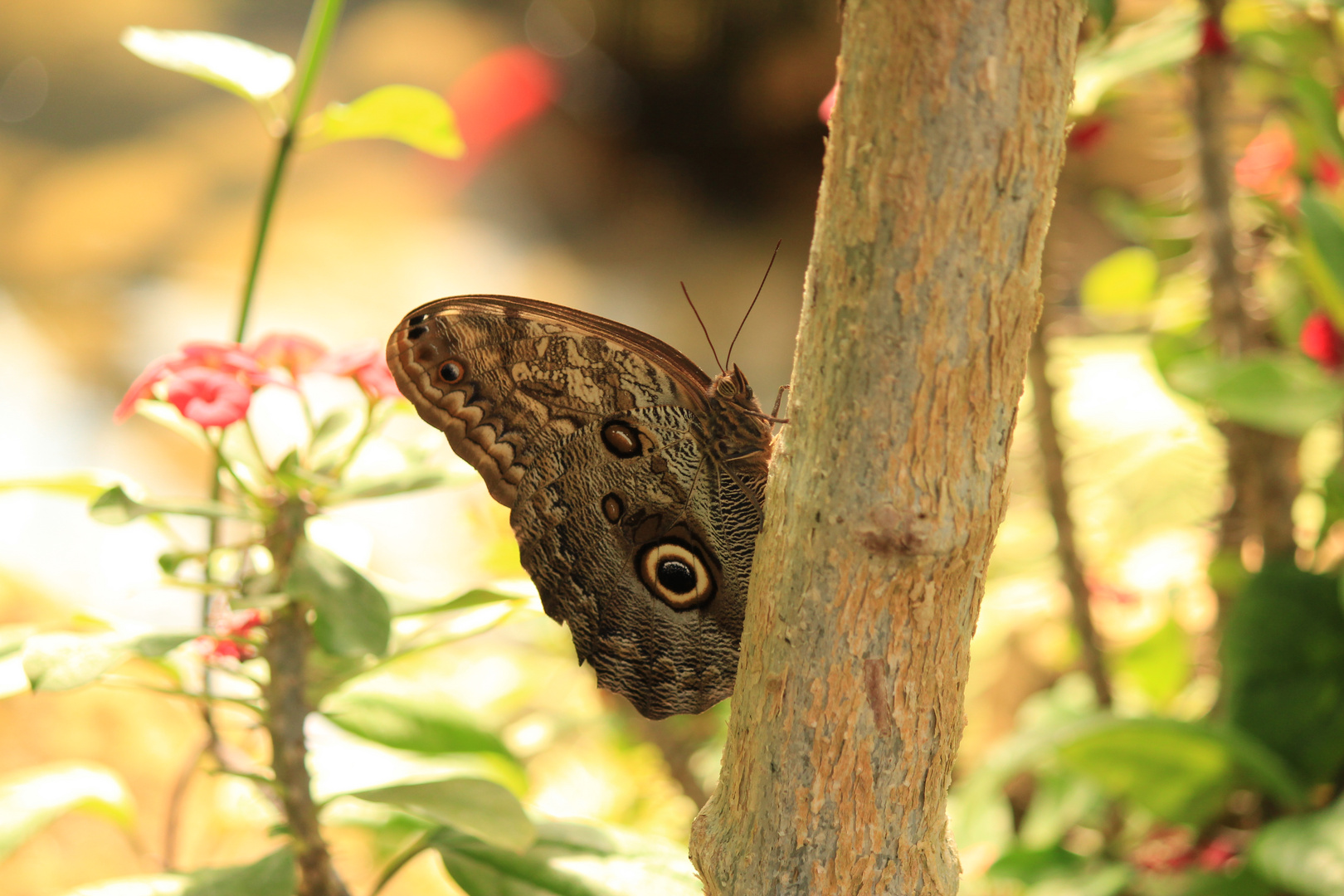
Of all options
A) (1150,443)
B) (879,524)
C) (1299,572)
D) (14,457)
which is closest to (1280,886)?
(1299,572)

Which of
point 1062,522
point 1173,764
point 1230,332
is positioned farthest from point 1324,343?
point 1173,764

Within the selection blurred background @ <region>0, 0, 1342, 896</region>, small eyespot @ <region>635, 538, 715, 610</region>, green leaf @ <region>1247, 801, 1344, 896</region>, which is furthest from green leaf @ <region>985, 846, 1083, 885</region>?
small eyespot @ <region>635, 538, 715, 610</region>

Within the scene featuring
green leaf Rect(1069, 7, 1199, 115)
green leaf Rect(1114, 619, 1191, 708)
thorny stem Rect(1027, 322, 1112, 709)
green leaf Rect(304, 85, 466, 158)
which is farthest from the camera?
green leaf Rect(1114, 619, 1191, 708)

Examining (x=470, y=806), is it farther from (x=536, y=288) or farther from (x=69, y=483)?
(x=536, y=288)

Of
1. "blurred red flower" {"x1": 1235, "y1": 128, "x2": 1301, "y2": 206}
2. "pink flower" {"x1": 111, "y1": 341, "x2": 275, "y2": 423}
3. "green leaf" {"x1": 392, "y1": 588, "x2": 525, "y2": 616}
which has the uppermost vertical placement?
"blurred red flower" {"x1": 1235, "y1": 128, "x2": 1301, "y2": 206}

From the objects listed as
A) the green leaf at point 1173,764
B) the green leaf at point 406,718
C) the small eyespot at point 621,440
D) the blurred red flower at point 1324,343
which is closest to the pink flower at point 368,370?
the small eyespot at point 621,440

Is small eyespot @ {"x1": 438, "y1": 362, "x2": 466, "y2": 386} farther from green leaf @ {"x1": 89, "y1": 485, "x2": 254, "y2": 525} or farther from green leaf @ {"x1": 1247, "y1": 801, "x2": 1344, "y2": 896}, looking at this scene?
green leaf @ {"x1": 1247, "y1": 801, "x2": 1344, "y2": 896}
